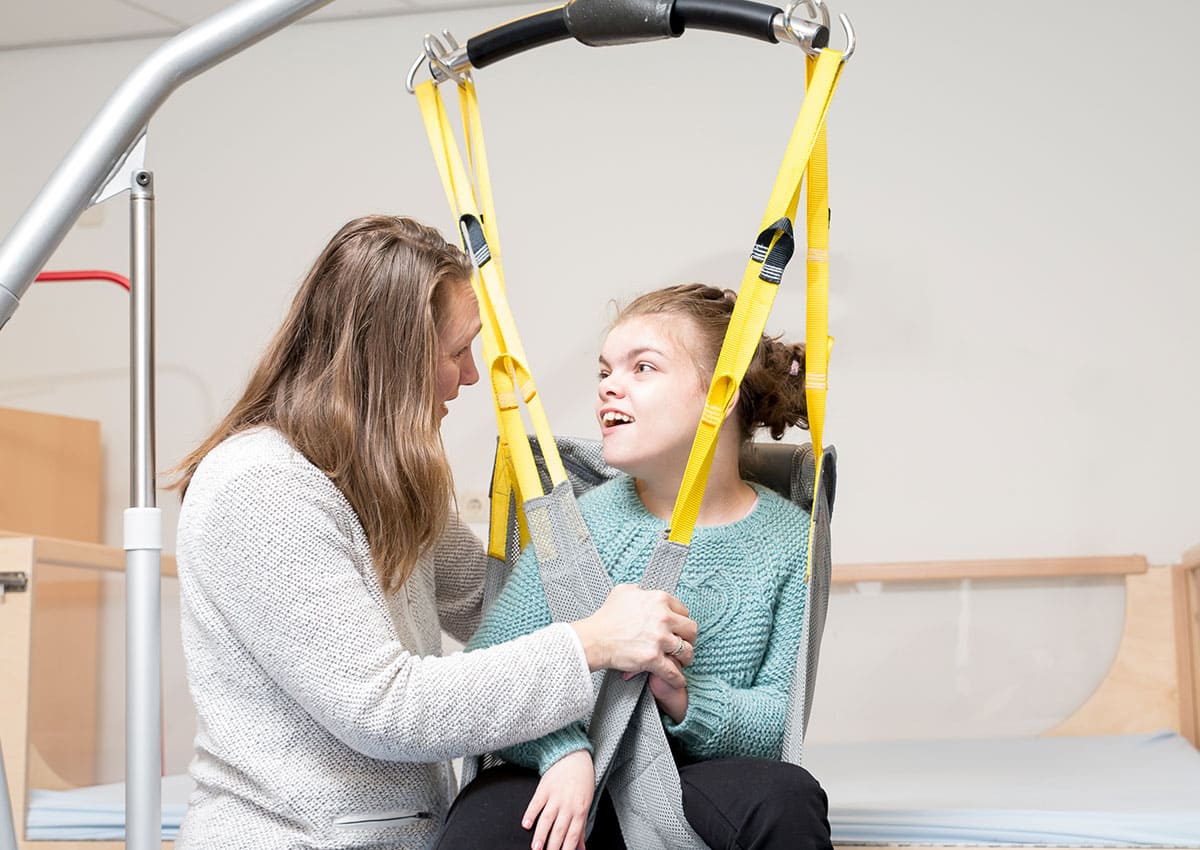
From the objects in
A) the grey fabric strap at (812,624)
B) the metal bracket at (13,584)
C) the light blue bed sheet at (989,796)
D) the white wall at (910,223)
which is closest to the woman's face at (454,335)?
the grey fabric strap at (812,624)

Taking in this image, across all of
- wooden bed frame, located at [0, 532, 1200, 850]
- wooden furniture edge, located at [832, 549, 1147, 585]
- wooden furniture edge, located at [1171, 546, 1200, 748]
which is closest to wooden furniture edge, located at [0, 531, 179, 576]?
wooden bed frame, located at [0, 532, 1200, 850]

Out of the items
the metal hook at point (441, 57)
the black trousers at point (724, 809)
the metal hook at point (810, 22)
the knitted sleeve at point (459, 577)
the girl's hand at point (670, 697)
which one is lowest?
the black trousers at point (724, 809)

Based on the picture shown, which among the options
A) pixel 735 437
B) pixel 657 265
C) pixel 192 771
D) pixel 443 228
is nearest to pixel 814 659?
pixel 735 437

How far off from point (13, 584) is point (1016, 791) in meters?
1.35

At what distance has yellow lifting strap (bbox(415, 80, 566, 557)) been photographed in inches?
46.8

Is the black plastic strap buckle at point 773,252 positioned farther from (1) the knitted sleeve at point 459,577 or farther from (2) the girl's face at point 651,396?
(1) the knitted sleeve at point 459,577

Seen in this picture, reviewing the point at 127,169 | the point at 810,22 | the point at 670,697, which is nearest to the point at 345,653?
the point at 670,697

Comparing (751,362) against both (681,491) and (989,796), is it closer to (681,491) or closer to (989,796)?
(681,491)

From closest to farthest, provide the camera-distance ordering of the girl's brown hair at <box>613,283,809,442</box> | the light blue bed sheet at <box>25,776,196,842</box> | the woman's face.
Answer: the woman's face < the girl's brown hair at <box>613,283,809,442</box> < the light blue bed sheet at <box>25,776,196,842</box>

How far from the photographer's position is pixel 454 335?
1.24 m

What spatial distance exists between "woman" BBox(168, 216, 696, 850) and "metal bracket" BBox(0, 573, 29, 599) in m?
0.69

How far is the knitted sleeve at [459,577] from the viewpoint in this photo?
1.39m

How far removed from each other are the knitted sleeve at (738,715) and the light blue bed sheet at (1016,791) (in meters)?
0.26

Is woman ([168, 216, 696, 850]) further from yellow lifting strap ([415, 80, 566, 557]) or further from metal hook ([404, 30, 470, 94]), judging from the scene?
metal hook ([404, 30, 470, 94])
